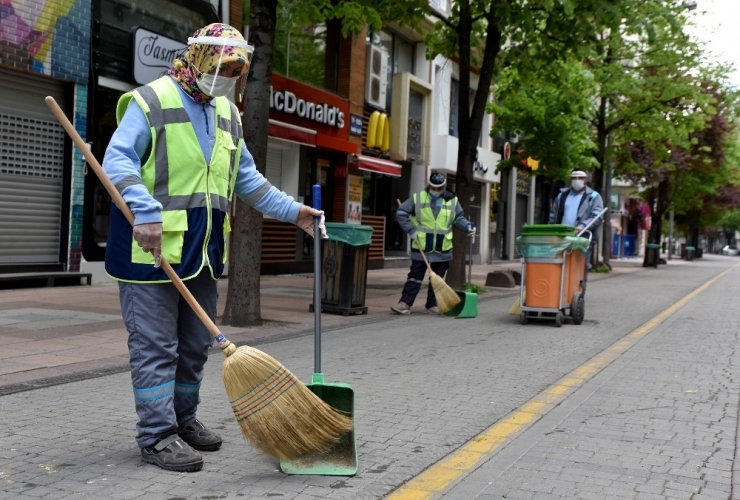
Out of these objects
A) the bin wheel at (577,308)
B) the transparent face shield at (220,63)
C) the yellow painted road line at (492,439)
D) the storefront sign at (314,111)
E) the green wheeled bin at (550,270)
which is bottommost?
the yellow painted road line at (492,439)

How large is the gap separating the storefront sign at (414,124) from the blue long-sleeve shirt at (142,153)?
63.7ft

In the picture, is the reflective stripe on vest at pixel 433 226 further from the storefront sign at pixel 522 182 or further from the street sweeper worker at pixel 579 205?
the storefront sign at pixel 522 182

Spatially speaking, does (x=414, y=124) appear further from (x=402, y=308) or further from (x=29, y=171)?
(x=29, y=171)

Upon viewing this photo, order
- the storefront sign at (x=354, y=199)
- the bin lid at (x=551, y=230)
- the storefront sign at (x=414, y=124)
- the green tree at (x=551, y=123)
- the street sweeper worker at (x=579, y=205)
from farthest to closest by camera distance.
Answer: the storefront sign at (x=414, y=124)
the green tree at (x=551, y=123)
the storefront sign at (x=354, y=199)
the street sweeper worker at (x=579, y=205)
the bin lid at (x=551, y=230)

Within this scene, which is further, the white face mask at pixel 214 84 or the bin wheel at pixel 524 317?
the bin wheel at pixel 524 317

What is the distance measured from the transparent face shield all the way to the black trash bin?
6950mm

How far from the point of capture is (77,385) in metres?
6.14

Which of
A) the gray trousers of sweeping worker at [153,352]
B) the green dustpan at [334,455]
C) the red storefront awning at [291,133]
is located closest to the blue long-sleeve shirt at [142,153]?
the gray trousers of sweeping worker at [153,352]

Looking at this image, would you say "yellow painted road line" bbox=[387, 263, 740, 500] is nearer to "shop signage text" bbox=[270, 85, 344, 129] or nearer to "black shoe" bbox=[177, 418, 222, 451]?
"black shoe" bbox=[177, 418, 222, 451]

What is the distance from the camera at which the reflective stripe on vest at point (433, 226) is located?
1143 centimetres

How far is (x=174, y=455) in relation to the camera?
4012mm

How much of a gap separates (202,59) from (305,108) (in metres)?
14.3

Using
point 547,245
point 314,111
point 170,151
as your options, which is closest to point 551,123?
point 314,111

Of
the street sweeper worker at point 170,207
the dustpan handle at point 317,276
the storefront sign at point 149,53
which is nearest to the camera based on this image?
the street sweeper worker at point 170,207
